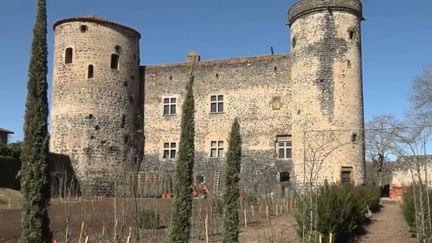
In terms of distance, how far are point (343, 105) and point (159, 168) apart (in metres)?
10.4

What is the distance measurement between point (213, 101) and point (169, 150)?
3.61 m

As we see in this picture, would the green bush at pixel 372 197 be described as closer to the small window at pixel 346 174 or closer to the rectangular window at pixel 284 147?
the small window at pixel 346 174

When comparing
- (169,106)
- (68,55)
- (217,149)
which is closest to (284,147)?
(217,149)

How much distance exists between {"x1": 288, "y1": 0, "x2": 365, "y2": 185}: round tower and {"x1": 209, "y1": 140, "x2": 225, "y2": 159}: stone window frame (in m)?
4.21

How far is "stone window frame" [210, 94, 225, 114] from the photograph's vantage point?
28609mm

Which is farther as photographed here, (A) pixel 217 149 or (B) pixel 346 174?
(A) pixel 217 149

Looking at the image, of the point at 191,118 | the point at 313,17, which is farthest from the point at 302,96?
the point at 191,118

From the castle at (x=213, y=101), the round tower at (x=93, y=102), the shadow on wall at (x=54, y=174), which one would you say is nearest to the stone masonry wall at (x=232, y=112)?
the castle at (x=213, y=101)

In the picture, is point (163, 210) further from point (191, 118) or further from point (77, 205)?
point (191, 118)

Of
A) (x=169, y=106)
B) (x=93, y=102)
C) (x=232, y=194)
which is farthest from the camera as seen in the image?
(x=169, y=106)

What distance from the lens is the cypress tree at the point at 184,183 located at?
1142 centimetres

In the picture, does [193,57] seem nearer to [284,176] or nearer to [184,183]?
[284,176]

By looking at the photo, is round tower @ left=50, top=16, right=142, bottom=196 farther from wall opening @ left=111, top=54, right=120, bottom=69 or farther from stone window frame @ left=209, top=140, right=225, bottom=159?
stone window frame @ left=209, top=140, right=225, bottom=159

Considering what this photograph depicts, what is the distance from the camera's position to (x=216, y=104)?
1129 inches
